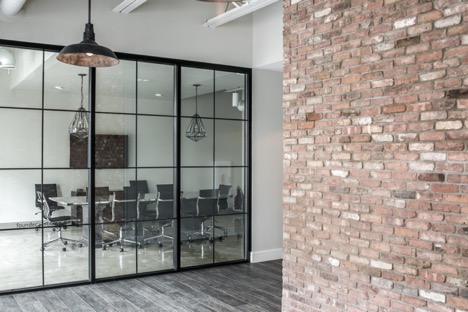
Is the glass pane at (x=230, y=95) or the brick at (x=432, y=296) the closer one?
the brick at (x=432, y=296)

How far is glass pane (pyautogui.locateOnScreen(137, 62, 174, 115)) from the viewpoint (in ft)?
18.3

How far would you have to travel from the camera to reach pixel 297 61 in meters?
3.71

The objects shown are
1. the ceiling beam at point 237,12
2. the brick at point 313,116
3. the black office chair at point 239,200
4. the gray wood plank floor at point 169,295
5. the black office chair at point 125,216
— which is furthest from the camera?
the black office chair at point 239,200

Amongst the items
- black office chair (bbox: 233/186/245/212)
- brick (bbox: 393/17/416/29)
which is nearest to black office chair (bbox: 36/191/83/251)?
black office chair (bbox: 233/186/245/212)

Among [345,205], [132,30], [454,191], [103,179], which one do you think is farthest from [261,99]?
[454,191]

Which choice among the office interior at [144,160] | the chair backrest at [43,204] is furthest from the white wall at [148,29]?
the chair backrest at [43,204]

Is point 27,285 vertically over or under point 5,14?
under

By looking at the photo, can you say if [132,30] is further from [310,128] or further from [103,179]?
[310,128]

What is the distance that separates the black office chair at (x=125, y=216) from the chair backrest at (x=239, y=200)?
1.40 meters

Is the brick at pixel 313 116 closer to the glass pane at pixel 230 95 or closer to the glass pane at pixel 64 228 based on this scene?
the glass pane at pixel 230 95

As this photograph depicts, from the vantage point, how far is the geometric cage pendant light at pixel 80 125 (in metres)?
5.18

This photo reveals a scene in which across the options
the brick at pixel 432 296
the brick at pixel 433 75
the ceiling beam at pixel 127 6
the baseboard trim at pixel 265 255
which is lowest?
the baseboard trim at pixel 265 255

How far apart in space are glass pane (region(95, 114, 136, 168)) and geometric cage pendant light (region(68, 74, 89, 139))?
0.43 ft

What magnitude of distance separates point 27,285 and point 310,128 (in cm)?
344
